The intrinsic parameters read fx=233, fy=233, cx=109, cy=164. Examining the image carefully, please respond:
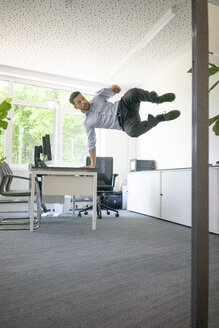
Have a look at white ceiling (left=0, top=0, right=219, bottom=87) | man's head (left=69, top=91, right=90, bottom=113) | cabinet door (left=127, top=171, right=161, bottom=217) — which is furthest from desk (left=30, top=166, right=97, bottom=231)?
white ceiling (left=0, top=0, right=219, bottom=87)

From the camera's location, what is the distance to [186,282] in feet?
4.55

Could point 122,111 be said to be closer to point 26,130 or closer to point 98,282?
point 98,282

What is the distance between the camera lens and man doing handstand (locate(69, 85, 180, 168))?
7.74 ft

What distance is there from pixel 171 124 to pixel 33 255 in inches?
147

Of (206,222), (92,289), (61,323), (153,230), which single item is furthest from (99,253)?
(206,222)

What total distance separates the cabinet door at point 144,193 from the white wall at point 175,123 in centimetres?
70

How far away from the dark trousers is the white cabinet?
95 cm

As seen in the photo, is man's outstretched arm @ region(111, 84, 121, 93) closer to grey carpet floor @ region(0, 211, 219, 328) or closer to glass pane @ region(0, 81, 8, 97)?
grey carpet floor @ region(0, 211, 219, 328)

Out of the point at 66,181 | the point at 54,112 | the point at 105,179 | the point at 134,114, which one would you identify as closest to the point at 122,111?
the point at 134,114

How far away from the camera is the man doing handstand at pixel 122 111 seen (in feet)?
7.74

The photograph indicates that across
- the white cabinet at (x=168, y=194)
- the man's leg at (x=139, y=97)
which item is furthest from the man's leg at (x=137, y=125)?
the white cabinet at (x=168, y=194)

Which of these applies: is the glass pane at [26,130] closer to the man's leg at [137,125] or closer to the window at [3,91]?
the window at [3,91]

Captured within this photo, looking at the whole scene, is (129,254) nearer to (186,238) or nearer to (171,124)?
(186,238)

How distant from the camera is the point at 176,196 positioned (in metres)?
3.48
